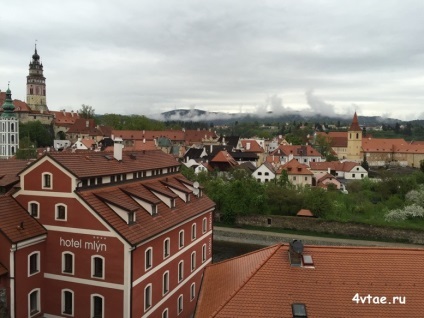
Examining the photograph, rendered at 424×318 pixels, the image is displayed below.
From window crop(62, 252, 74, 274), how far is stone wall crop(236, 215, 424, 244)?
35092 millimetres

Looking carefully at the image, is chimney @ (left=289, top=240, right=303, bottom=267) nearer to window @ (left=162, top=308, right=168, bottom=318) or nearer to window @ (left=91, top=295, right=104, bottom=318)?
window @ (left=91, top=295, right=104, bottom=318)

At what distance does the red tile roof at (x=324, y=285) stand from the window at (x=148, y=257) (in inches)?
257

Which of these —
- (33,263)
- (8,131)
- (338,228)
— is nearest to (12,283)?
Answer: (33,263)

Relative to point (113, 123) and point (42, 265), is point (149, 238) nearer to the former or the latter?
point (42, 265)

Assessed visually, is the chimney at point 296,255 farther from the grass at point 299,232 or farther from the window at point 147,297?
the grass at point 299,232

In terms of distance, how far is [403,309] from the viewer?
12750 mm

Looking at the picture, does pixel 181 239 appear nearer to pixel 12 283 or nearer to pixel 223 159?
pixel 12 283

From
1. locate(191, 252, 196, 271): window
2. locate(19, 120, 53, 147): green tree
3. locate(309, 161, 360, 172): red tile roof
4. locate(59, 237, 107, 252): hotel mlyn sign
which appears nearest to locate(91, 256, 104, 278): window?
locate(59, 237, 107, 252): hotel mlyn sign

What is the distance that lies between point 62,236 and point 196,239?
1018cm

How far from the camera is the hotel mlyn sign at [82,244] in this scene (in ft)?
65.9

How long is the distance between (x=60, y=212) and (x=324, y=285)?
1413 cm

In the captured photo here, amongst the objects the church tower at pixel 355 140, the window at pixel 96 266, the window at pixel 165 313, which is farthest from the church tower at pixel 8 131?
the church tower at pixel 355 140

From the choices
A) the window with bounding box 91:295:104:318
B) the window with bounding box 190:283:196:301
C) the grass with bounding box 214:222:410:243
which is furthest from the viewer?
the grass with bounding box 214:222:410:243

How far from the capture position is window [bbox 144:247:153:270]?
2153 centimetres
